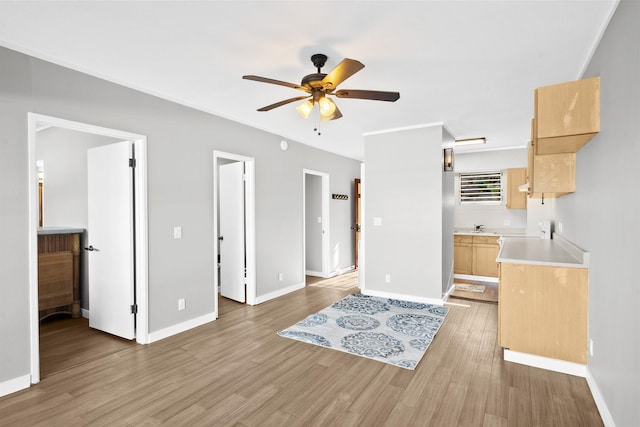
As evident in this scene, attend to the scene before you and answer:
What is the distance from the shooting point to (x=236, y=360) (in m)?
2.98

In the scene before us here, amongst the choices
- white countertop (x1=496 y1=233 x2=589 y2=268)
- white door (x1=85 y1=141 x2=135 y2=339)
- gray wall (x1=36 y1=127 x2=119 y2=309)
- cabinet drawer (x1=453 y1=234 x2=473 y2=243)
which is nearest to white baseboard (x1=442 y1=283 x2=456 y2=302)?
cabinet drawer (x1=453 y1=234 x2=473 y2=243)

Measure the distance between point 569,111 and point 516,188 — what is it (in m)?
4.00

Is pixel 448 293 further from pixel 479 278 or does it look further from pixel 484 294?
pixel 479 278

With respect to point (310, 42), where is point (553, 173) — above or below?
below

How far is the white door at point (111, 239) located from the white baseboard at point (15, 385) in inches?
37.0

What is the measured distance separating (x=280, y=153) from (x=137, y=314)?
119 inches

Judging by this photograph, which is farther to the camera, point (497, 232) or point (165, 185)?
point (497, 232)

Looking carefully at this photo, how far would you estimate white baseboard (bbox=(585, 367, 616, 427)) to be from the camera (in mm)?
1982

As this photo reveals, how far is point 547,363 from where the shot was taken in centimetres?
276

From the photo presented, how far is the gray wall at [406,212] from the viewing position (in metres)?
4.63

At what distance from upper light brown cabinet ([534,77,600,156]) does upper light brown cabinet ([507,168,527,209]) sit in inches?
146

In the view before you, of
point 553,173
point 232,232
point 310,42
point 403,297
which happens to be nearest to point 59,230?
point 232,232

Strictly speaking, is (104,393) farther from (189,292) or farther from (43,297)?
(43,297)

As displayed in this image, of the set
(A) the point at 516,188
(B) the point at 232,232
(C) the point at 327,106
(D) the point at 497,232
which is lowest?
(D) the point at 497,232
